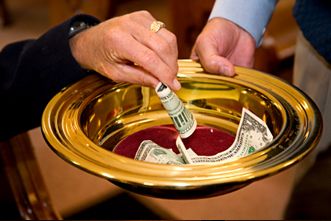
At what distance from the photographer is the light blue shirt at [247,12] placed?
833mm

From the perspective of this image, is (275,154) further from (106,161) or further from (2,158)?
(2,158)

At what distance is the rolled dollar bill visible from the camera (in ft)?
2.04

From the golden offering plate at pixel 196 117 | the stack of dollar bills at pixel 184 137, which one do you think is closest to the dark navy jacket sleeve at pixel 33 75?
the golden offering plate at pixel 196 117

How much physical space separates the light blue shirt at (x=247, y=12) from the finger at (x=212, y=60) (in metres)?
0.09

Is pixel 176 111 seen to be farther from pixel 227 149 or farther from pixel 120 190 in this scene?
pixel 120 190

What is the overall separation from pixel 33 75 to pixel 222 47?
278 millimetres

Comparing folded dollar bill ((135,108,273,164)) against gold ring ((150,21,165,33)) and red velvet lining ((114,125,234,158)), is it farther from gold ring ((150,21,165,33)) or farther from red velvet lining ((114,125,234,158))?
gold ring ((150,21,165,33))

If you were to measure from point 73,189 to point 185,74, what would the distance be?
1040 millimetres

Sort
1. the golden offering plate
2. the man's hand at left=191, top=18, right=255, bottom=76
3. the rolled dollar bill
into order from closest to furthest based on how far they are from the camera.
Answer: the golden offering plate → the rolled dollar bill → the man's hand at left=191, top=18, right=255, bottom=76

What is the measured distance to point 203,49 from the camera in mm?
754

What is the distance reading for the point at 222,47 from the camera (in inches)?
31.5

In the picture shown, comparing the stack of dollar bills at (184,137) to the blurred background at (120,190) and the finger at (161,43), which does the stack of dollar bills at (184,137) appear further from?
the blurred background at (120,190)

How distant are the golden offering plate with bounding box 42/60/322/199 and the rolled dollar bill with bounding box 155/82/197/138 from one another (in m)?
0.07

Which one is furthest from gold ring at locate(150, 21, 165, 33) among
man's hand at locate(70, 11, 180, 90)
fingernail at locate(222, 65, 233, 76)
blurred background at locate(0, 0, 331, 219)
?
blurred background at locate(0, 0, 331, 219)
